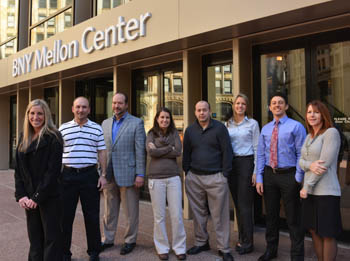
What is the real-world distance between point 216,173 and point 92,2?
630 centimetres

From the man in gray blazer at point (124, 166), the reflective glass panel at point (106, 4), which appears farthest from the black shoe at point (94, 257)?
the reflective glass panel at point (106, 4)

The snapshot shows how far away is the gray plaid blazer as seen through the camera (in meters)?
4.21

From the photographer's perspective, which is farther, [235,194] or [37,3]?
[37,3]

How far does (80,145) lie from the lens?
3.82 meters

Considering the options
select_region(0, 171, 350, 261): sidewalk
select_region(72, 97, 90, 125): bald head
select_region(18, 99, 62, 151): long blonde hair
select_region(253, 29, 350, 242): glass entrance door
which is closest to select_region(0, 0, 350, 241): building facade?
select_region(253, 29, 350, 242): glass entrance door

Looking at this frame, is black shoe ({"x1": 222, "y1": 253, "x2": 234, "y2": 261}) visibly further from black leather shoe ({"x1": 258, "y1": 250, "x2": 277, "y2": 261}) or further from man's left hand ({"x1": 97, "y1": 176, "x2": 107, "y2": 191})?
man's left hand ({"x1": 97, "y1": 176, "x2": 107, "y2": 191})

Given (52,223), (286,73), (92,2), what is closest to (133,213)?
(52,223)

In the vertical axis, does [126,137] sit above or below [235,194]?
above

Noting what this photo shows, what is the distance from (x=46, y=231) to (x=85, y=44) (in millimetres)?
4652

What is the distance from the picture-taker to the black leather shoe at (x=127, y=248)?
164 inches

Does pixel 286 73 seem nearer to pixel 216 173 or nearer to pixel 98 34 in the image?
pixel 216 173

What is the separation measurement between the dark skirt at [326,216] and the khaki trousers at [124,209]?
7.07ft

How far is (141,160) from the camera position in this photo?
421cm

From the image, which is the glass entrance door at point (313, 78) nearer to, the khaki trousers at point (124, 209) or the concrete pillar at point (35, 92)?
the khaki trousers at point (124, 209)
